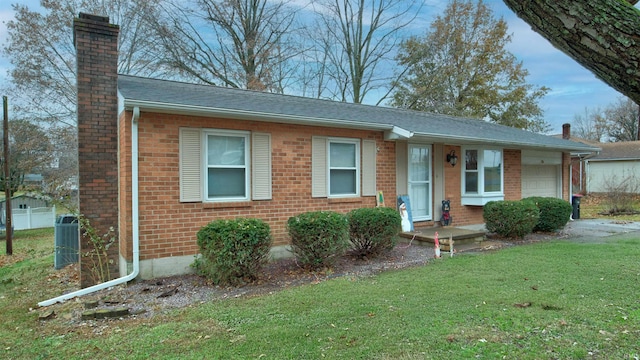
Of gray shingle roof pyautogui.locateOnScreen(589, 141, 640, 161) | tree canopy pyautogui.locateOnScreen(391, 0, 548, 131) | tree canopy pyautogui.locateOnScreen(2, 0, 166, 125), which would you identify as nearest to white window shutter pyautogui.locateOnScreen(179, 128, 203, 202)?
tree canopy pyautogui.locateOnScreen(2, 0, 166, 125)

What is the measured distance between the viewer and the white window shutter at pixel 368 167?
895 cm

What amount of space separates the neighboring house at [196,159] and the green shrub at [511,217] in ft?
6.29

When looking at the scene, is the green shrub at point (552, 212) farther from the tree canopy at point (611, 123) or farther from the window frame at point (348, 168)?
the tree canopy at point (611, 123)

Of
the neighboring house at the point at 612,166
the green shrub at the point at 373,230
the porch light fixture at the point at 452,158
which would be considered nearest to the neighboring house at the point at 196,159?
the porch light fixture at the point at 452,158

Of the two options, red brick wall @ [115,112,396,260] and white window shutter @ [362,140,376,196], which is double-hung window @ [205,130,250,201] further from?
white window shutter @ [362,140,376,196]

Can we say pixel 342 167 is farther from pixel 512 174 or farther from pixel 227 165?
pixel 512 174

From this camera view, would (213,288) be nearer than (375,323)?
No

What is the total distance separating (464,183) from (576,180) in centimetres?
2318

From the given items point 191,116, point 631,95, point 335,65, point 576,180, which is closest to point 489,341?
point 631,95

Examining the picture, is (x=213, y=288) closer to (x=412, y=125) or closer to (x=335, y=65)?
(x=412, y=125)

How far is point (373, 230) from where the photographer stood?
723cm

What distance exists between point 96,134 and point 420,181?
7739 millimetres

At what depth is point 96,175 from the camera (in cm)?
672

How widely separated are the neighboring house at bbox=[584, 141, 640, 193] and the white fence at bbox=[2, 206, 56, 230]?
33986 mm
